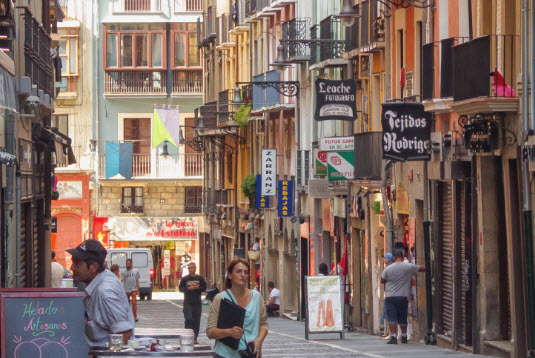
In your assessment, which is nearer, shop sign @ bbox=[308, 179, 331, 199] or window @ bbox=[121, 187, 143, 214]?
shop sign @ bbox=[308, 179, 331, 199]

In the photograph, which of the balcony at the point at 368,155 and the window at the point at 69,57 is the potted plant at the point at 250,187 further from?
the balcony at the point at 368,155

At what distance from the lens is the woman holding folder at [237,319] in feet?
40.5

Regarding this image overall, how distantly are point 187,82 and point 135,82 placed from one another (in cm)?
254

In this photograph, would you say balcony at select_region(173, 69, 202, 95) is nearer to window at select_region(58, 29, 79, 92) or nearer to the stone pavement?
window at select_region(58, 29, 79, 92)

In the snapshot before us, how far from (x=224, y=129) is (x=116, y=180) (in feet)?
28.2

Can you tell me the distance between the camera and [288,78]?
4862cm

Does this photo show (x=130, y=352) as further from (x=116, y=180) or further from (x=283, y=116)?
(x=116, y=180)

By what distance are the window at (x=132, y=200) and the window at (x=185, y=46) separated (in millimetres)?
6004

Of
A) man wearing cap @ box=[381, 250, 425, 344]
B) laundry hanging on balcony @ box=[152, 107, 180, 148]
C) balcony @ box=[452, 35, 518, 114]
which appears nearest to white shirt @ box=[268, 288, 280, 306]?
laundry hanging on balcony @ box=[152, 107, 180, 148]

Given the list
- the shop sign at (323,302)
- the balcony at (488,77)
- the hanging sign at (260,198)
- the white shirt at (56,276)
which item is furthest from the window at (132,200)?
the balcony at (488,77)

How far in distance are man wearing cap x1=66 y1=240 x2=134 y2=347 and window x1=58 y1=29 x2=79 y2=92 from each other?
56356 mm

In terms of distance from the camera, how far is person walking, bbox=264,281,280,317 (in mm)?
46103

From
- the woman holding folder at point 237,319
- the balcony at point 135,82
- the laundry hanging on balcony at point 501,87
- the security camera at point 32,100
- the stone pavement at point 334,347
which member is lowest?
the stone pavement at point 334,347

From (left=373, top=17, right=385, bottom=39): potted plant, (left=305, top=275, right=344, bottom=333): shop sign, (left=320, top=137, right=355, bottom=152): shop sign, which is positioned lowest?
(left=305, top=275, right=344, bottom=333): shop sign
